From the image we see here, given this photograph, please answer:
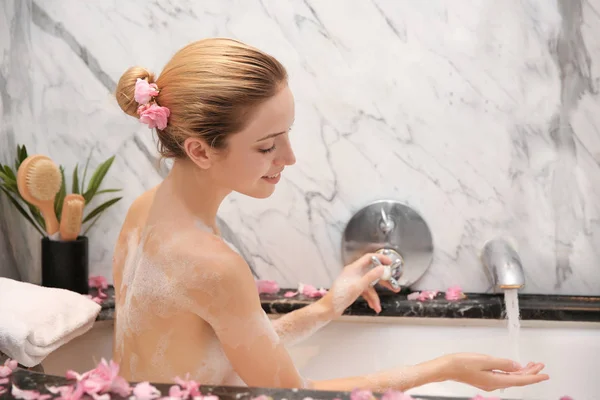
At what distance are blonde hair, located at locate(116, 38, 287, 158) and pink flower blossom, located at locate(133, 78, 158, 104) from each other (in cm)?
2

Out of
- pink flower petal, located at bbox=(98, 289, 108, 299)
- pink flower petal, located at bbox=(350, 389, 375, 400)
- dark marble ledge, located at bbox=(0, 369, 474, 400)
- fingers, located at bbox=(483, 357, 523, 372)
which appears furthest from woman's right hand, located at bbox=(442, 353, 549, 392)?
pink flower petal, located at bbox=(98, 289, 108, 299)

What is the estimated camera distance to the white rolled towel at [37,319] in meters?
1.29

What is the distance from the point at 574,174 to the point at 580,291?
31 cm

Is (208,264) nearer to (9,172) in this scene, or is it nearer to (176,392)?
(176,392)

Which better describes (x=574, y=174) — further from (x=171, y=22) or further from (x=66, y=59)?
(x=66, y=59)

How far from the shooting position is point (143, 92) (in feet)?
3.91

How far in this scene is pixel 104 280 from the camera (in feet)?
6.19

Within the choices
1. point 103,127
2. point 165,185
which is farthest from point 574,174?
point 103,127

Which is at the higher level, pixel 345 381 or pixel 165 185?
pixel 165 185

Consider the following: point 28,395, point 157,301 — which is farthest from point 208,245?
point 28,395

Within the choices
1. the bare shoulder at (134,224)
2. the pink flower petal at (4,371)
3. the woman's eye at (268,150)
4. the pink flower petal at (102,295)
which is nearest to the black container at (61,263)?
the pink flower petal at (102,295)

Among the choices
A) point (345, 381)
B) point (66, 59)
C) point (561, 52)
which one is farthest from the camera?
point (66, 59)

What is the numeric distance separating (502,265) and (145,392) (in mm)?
1019

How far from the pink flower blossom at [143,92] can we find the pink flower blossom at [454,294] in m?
0.97
